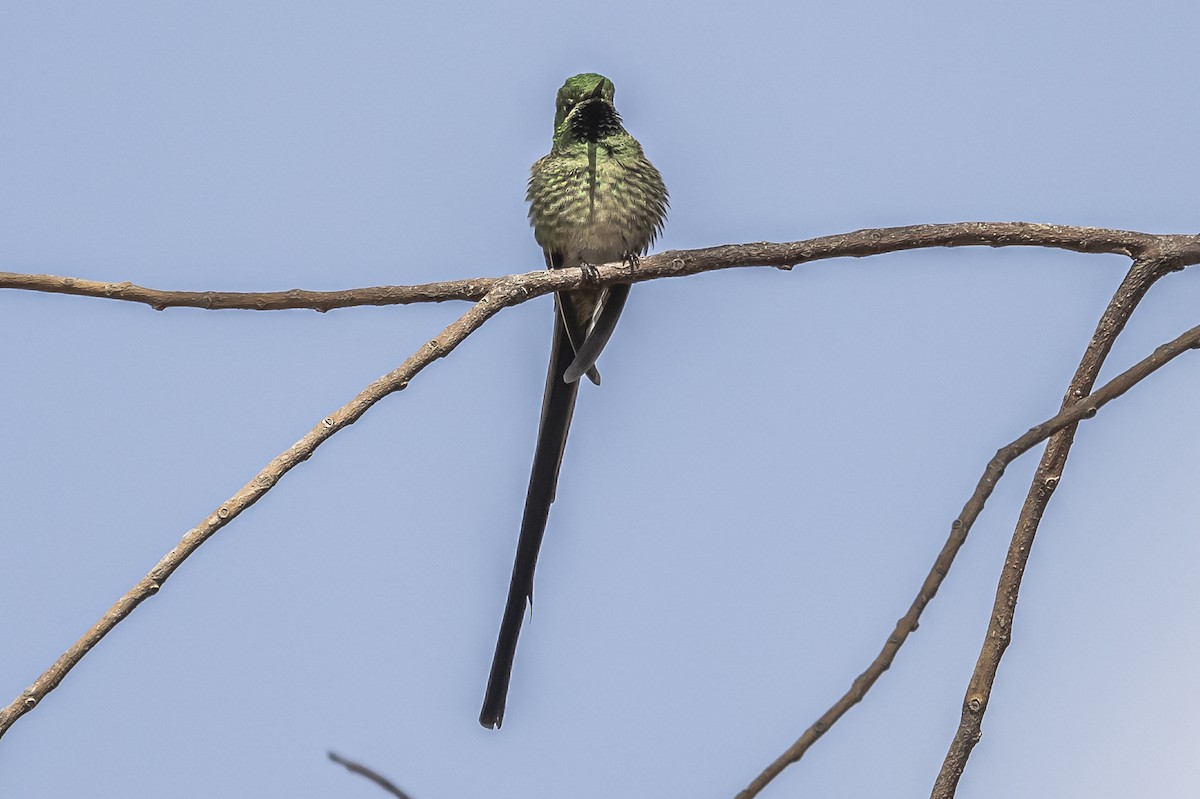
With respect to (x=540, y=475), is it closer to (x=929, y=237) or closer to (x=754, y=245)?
(x=754, y=245)

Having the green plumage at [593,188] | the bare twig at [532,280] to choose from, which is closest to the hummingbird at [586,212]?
the green plumage at [593,188]

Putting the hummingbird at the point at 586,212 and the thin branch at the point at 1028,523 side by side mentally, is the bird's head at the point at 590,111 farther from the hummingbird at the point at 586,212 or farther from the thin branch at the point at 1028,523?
the thin branch at the point at 1028,523

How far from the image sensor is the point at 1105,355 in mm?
2139

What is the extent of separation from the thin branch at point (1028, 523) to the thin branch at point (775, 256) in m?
0.07

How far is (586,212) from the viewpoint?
3.94 meters

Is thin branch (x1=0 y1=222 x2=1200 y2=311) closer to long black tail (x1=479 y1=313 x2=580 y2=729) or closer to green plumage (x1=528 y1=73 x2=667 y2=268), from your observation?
long black tail (x1=479 y1=313 x2=580 y2=729)

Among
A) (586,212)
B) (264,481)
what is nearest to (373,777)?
(264,481)

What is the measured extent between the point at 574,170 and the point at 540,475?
1265 millimetres

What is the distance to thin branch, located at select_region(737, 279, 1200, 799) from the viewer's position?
1.67m

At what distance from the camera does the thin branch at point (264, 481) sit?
163cm

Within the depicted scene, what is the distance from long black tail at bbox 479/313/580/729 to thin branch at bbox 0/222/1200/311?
700 mm

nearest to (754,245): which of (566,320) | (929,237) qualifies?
(929,237)

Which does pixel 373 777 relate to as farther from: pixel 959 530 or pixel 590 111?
pixel 590 111

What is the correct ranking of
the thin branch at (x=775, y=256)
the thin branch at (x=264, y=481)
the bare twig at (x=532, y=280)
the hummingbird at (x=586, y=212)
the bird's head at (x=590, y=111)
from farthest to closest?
1. the bird's head at (x=590, y=111)
2. the hummingbird at (x=586, y=212)
3. the thin branch at (x=775, y=256)
4. the bare twig at (x=532, y=280)
5. the thin branch at (x=264, y=481)
